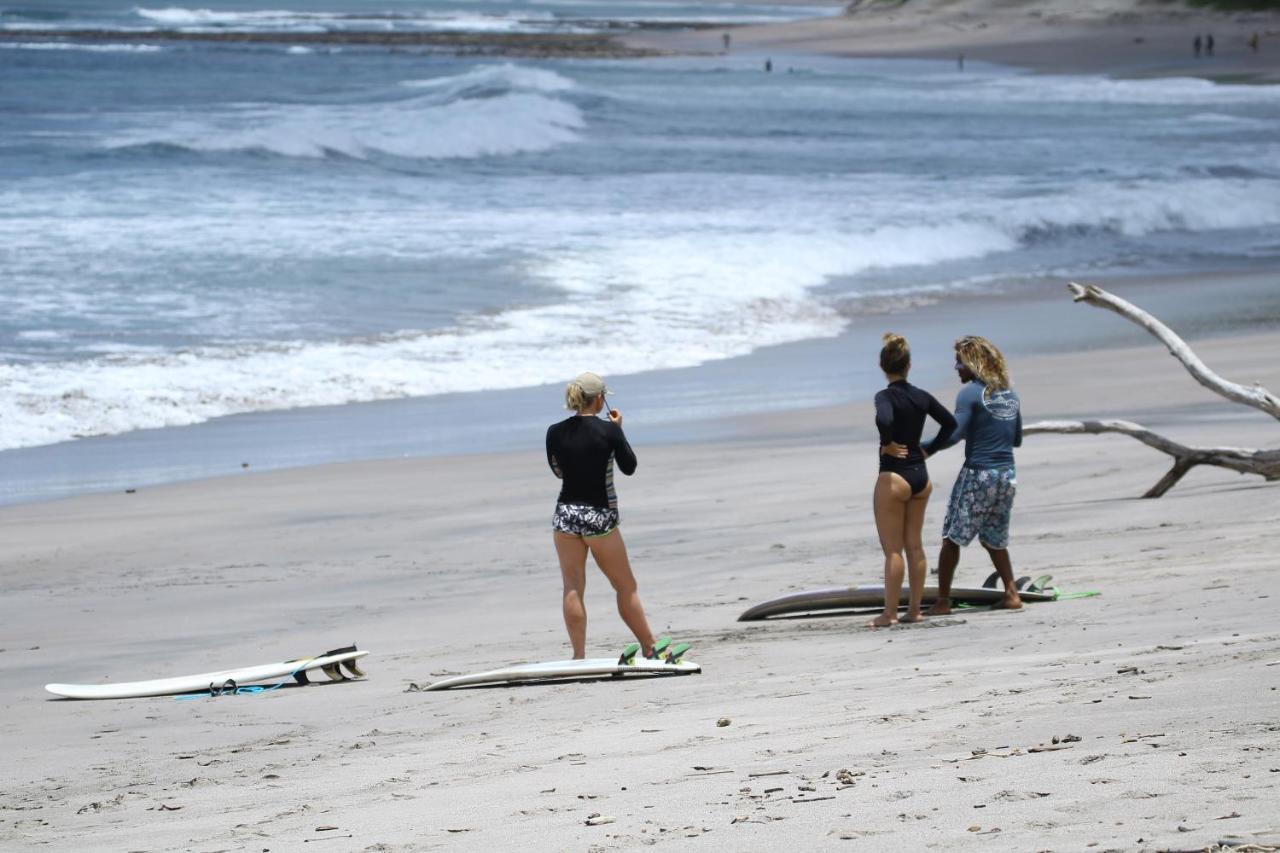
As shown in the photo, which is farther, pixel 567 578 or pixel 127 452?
pixel 127 452

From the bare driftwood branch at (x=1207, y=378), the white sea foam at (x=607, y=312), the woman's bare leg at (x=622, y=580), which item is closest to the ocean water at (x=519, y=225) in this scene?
the white sea foam at (x=607, y=312)

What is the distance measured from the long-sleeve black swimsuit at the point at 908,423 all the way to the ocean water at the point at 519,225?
887 cm

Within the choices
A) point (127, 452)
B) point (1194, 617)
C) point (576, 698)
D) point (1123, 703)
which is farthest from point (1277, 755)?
point (127, 452)

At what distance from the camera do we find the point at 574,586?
749 cm

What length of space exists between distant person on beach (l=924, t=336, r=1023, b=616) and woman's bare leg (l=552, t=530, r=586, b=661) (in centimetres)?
176

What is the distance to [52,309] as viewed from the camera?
19.9 m

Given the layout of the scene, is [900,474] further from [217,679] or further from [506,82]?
[506,82]

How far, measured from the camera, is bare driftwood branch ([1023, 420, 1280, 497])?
1035 cm

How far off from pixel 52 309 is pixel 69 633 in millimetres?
12234

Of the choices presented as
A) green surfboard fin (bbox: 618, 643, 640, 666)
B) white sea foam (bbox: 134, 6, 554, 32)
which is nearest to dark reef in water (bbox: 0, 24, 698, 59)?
white sea foam (bbox: 134, 6, 554, 32)

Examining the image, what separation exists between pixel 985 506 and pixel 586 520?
2.04m

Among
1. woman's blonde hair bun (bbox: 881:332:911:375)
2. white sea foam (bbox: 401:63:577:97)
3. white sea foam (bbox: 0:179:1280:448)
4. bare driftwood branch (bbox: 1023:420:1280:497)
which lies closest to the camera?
woman's blonde hair bun (bbox: 881:332:911:375)

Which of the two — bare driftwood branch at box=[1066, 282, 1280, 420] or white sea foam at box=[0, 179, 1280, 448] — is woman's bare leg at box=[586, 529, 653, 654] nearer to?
bare driftwood branch at box=[1066, 282, 1280, 420]

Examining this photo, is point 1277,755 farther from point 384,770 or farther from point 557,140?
point 557,140
